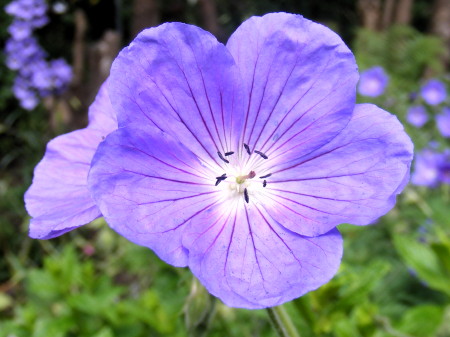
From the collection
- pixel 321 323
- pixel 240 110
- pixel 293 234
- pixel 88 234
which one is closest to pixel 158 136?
pixel 240 110

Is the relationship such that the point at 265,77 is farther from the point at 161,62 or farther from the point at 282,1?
the point at 282,1

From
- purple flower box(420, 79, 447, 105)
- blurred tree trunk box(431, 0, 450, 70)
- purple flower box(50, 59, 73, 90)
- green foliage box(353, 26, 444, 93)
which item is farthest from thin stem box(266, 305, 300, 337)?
blurred tree trunk box(431, 0, 450, 70)

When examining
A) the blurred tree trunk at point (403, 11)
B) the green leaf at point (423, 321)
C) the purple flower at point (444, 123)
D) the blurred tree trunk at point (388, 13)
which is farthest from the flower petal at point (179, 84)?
the blurred tree trunk at point (388, 13)

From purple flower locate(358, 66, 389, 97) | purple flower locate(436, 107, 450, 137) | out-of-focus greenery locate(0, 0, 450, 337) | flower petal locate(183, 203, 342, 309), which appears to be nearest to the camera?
flower petal locate(183, 203, 342, 309)

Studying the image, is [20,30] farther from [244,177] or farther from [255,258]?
[255,258]

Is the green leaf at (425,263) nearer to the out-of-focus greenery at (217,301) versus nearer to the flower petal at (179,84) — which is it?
the out-of-focus greenery at (217,301)

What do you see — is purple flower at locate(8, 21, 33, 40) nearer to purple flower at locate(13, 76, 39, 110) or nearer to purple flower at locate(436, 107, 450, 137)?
purple flower at locate(13, 76, 39, 110)

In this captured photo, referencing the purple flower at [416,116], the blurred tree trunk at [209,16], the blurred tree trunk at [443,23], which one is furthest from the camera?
the blurred tree trunk at [443,23]
